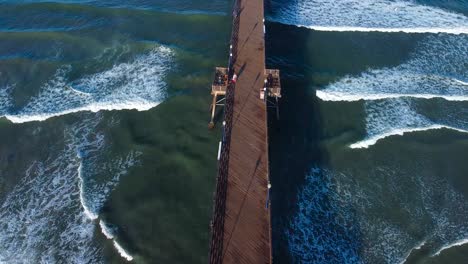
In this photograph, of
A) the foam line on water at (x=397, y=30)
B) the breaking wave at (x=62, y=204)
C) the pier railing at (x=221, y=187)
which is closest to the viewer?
the pier railing at (x=221, y=187)

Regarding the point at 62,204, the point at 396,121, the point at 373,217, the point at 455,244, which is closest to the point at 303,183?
the point at 373,217

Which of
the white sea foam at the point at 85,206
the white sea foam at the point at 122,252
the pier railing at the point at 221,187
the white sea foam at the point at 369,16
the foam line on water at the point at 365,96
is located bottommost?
the white sea foam at the point at 122,252

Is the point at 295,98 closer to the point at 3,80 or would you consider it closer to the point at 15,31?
the point at 3,80

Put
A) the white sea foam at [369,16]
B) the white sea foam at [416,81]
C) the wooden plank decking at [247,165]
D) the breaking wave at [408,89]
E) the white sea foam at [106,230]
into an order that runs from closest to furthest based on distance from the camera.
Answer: the wooden plank decking at [247,165], the white sea foam at [106,230], the breaking wave at [408,89], the white sea foam at [416,81], the white sea foam at [369,16]

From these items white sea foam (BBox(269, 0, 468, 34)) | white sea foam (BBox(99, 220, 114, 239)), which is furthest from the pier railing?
white sea foam (BBox(269, 0, 468, 34))

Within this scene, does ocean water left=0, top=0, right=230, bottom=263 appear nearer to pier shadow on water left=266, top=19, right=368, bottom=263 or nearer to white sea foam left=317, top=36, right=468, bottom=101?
pier shadow on water left=266, top=19, right=368, bottom=263

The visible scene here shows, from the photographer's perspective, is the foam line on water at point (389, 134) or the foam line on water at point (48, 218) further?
the foam line on water at point (389, 134)

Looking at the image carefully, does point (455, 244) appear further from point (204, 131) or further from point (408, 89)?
point (204, 131)

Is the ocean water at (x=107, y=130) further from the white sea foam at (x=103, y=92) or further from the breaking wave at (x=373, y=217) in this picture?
the breaking wave at (x=373, y=217)

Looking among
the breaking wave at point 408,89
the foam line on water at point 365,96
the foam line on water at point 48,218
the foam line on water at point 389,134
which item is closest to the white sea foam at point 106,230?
the foam line on water at point 48,218
